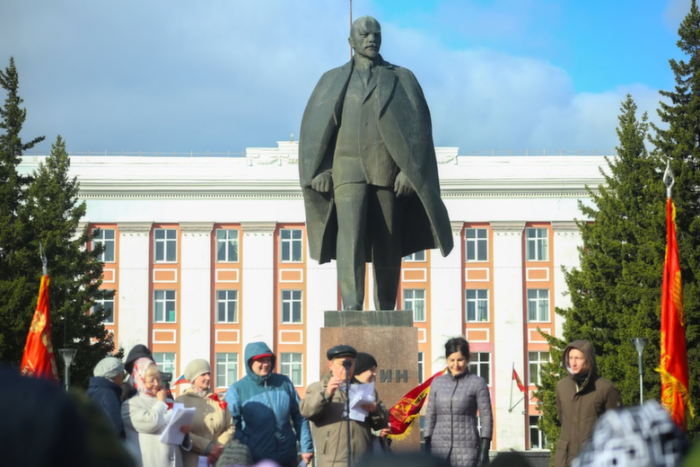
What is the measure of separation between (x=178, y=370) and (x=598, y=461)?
53.8 m

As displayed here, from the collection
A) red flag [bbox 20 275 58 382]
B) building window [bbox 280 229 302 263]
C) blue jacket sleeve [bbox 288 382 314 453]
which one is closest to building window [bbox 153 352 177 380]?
building window [bbox 280 229 302 263]

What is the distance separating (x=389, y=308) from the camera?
10.3 m

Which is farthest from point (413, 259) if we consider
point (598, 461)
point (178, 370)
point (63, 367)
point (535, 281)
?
point (598, 461)

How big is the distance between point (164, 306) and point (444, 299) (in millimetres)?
12245

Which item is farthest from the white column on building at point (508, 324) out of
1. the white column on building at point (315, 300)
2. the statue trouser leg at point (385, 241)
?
the statue trouser leg at point (385, 241)

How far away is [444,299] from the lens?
55.7 meters

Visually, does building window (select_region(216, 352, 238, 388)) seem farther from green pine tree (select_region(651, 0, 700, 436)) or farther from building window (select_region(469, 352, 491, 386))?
green pine tree (select_region(651, 0, 700, 436))

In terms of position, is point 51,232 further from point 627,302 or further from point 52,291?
point 627,302

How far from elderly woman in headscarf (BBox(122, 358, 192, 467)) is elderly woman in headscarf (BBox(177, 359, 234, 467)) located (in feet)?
0.50

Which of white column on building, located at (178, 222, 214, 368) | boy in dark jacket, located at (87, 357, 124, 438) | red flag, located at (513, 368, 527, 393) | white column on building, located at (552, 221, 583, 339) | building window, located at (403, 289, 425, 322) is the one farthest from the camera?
white column on building, located at (552, 221, 583, 339)

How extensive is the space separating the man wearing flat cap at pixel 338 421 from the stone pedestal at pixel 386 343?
1832 mm

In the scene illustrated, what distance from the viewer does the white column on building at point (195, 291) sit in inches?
2176

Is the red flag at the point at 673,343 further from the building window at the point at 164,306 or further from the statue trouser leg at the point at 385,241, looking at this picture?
the building window at the point at 164,306

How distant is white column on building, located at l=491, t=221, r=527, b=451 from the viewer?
53531mm
